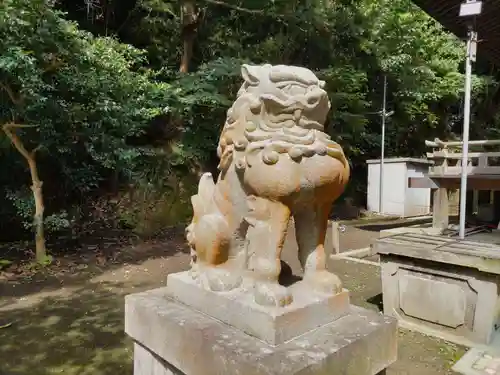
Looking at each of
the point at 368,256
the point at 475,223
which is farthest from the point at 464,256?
the point at 475,223

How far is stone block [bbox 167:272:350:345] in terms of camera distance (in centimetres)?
166

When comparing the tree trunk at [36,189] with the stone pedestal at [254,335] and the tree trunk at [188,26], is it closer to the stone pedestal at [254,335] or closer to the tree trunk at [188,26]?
the tree trunk at [188,26]

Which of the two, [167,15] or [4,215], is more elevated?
[167,15]

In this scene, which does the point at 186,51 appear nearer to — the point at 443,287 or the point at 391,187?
the point at 443,287

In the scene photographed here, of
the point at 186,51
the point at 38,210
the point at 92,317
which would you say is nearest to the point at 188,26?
the point at 186,51

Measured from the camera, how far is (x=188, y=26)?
8.86 meters

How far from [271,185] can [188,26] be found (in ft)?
26.3

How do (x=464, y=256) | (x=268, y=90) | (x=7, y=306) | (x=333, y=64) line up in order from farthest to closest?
(x=333, y=64)
(x=7, y=306)
(x=464, y=256)
(x=268, y=90)

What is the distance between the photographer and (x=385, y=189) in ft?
40.9

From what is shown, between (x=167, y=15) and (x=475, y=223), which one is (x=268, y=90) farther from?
(x=167, y=15)

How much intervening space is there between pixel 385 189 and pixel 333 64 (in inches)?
168

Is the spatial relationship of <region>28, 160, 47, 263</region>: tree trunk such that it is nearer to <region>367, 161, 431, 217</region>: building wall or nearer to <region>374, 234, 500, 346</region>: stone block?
<region>374, 234, 500, 346</region>: stone block

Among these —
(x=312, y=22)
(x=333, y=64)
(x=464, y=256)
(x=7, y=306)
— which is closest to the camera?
(x=464, y=256)

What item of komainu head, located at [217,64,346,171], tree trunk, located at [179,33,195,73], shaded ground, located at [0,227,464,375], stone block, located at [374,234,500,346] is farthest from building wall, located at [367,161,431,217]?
komainu head, located at [217,64,346,171]
